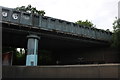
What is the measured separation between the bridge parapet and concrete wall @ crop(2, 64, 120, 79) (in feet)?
30.1

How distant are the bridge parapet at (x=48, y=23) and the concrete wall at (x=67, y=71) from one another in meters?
9.18

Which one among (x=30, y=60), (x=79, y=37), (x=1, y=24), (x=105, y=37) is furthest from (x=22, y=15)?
(x=105, y=37)

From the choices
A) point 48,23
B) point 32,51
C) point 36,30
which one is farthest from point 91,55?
point 32,51

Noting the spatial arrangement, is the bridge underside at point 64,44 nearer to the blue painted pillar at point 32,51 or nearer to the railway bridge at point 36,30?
the railway bridge at point 36,30

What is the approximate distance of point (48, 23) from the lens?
23656 millimetres

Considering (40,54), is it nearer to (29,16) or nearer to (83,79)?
(29,16)

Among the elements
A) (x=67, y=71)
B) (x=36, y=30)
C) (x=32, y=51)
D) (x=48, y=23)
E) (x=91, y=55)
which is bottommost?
(x=91, y=55)

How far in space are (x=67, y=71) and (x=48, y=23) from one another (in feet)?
43.2

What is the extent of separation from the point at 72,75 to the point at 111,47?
21.1 meters

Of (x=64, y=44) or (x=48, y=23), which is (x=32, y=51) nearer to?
(x=48, y=23)

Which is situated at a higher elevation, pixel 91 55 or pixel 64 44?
pixel 64 44

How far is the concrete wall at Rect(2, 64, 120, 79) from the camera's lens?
1035cm

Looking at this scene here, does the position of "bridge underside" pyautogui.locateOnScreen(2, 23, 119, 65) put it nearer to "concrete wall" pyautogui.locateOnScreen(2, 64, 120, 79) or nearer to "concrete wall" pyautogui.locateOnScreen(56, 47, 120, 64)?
"concrete wall" pyautogui.locateOnScreen(56, 47, 120, 64)

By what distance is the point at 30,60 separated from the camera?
2106cm
